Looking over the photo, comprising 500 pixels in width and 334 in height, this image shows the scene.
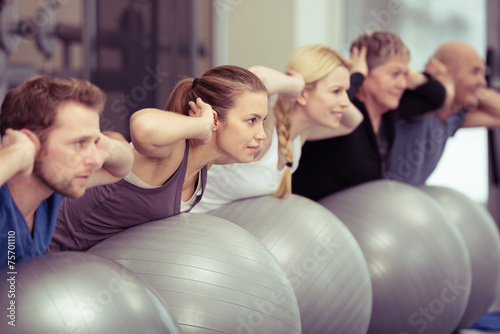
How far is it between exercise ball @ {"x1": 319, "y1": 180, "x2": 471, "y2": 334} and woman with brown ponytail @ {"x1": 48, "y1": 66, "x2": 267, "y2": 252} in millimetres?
640

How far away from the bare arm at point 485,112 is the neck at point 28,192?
206cm

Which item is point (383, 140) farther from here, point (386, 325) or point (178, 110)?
point (178, 110)

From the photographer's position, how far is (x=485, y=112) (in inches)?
108

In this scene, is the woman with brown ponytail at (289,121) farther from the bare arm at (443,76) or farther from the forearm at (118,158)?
the bare arm at (443,76)

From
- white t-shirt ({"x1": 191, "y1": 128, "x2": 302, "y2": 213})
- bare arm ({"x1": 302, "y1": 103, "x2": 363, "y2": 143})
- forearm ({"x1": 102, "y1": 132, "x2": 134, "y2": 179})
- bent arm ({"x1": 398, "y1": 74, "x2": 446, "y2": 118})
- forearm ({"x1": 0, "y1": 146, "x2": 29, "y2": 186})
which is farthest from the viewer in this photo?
bent arm ({"x1": 398, "y1": 74, "x2": 446, "y2": 118})

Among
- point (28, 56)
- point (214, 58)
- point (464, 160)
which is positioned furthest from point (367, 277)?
point (28, 56)

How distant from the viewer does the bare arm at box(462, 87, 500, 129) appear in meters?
2.72

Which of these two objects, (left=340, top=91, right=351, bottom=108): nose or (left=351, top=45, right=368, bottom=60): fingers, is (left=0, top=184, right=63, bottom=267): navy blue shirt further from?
(left=351, top=45, right=368, bottom=60): fingers

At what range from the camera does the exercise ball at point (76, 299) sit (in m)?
0.97

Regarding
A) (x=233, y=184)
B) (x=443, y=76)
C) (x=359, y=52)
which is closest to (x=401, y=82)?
(x=359, y=52)

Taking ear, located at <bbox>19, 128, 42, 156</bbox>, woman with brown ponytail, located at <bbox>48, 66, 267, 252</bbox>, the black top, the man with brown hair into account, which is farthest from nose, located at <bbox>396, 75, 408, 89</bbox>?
ear, located at <bbox>19, 128, 42, 156</bbox>

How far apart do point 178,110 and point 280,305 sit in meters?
0.45

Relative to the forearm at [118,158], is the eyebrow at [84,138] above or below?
above

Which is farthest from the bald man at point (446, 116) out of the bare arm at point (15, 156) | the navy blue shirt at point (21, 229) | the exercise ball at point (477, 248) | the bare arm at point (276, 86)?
the bare arm at point (15, 156)
